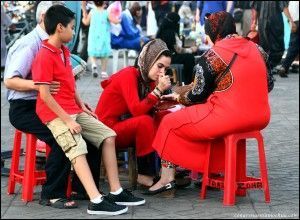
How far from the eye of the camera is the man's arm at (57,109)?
6.48m

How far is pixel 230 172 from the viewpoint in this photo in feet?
22.1

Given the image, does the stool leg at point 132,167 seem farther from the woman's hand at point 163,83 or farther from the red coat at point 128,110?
the woman's hand at point 163,83

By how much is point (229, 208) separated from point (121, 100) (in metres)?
1.34

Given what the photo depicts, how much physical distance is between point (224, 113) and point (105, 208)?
1122 mm

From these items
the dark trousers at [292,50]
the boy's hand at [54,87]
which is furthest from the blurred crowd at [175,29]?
the boy's hand at [54,87]

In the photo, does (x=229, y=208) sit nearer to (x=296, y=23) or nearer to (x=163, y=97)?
(x=163, y=97)

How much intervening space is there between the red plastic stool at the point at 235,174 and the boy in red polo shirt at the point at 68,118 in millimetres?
580

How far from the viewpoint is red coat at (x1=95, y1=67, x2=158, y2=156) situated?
23.5ft

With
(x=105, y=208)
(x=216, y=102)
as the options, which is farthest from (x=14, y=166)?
(x=216, y=102)

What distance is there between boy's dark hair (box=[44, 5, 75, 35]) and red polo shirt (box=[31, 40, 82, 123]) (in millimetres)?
110

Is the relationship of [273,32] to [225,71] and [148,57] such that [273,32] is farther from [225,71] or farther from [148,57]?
[225,71]

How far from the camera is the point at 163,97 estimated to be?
7.28m

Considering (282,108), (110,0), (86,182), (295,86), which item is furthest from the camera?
(110,0)

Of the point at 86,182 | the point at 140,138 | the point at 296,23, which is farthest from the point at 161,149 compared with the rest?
the point at 296,23
